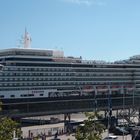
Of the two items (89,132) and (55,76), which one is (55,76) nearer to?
(55,76)

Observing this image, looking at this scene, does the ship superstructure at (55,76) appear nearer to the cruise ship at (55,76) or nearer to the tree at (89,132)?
the cruise ship at (55,76)

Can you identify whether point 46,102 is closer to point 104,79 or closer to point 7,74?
A: point 7,74

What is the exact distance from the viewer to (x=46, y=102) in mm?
70500

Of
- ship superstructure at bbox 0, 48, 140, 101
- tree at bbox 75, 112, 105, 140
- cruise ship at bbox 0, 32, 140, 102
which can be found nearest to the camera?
tree at bbox 75, 112, 105, 140

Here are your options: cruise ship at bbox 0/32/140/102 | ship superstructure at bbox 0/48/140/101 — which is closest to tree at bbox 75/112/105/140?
cruise ship at bbox 0/32/140/102

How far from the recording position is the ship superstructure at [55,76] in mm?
68938

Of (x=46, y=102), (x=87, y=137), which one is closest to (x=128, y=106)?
(x=46, y=102)

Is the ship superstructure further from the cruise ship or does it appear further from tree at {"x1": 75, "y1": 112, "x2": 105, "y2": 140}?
tree at {"x1": 75, "y1": 112, "x2": 105, "y2": 140}

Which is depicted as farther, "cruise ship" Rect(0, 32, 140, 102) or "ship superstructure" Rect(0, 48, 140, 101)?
"ship superstructure" Rect(0, 48, 140, 101)

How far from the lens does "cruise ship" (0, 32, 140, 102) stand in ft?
226

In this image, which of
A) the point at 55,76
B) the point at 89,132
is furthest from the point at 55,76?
the point at 89,132

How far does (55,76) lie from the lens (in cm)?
7512

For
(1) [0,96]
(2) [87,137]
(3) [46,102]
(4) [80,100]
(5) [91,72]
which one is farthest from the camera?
(5) [91,72]

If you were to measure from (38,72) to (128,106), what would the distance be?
1950 cm
